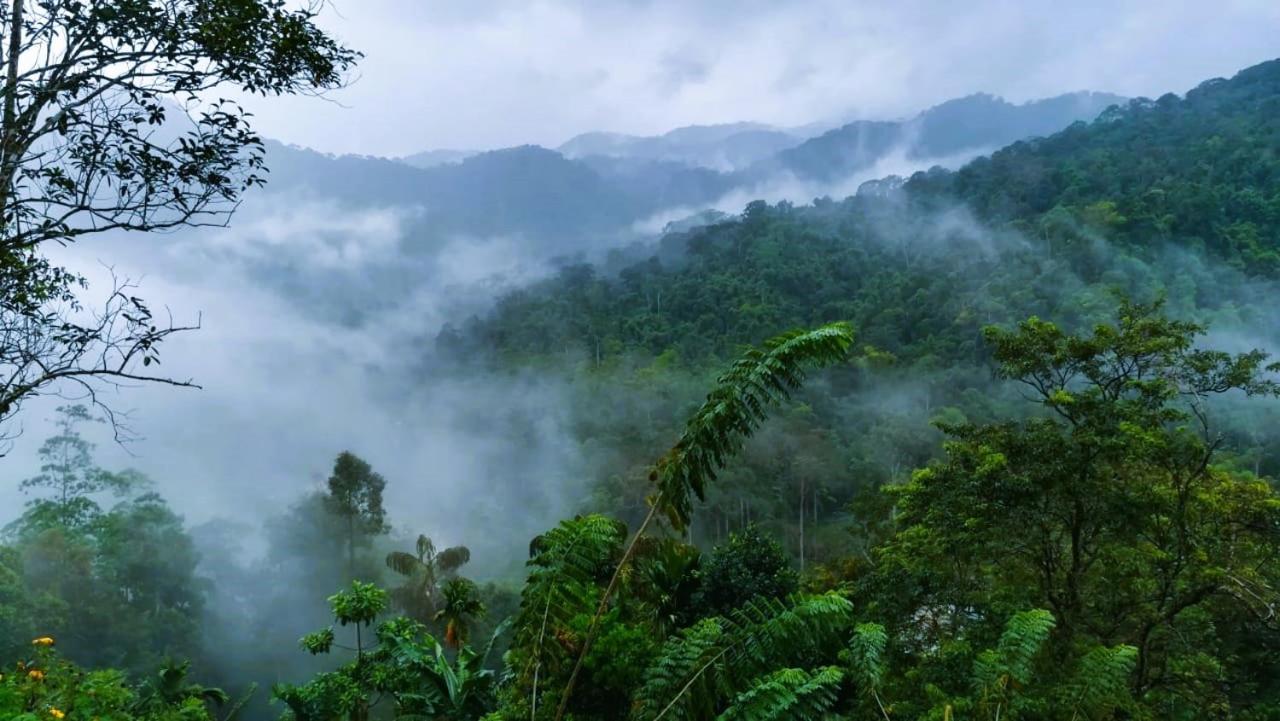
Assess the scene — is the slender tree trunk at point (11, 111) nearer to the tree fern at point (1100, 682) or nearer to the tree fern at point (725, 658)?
the tree fern at point (725, 658)

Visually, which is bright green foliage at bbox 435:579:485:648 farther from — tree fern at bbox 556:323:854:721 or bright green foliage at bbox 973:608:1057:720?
tree fern at bbox 556:323:854:721

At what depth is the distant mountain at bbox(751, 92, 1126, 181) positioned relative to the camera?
140m

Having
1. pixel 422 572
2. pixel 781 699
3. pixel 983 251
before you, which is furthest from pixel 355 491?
pixel 983 251

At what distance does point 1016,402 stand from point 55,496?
41.5 meters

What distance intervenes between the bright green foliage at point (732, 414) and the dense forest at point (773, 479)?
0.02 m

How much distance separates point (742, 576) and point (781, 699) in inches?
295

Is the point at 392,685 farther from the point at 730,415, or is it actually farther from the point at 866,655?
the point at 730,415

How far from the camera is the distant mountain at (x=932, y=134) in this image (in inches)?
5522

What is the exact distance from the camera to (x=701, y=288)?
58.7m

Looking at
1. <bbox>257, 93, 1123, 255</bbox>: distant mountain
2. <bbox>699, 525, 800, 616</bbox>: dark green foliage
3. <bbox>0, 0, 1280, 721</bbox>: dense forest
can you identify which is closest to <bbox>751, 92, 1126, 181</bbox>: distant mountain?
<bbox>257, 93, 1123, 255</bbox>: distant mountain

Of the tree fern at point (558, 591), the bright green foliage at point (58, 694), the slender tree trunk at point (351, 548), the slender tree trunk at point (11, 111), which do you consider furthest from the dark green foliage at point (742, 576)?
the slender tree trunk at point (351, 548)

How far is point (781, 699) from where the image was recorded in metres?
4.02

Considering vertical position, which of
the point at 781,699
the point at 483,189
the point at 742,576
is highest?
the point at 483,189

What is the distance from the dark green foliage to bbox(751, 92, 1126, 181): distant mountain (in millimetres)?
145746
